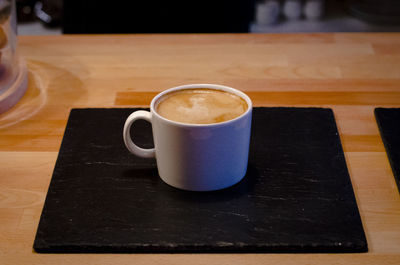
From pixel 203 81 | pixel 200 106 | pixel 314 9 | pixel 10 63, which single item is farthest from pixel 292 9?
pixel 200 106

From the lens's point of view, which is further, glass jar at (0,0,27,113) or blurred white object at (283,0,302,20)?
blurred white object at (283,0,302,20)

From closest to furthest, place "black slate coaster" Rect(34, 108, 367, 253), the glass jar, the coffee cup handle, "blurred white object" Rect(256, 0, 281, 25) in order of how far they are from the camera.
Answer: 1. "black slate coaster" Rect(34, 108, 367, 253)
2. the coffee cup handle
3. the glass jar
4. "blurred white object" Rect(256, 0, 281, 25)

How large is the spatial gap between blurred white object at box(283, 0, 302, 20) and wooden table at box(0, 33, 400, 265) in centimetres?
127

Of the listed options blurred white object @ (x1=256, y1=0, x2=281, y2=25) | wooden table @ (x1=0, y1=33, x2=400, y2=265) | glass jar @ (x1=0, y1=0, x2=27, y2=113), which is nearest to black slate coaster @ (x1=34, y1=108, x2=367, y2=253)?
Result: wooden table @ (x1=0, y1=33, x2=400, y2=265)

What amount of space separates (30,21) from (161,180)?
6.79ft

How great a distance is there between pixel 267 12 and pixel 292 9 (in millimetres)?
129

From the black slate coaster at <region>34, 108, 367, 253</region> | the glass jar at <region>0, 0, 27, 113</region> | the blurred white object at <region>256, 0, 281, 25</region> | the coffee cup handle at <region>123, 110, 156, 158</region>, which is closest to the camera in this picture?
the black slate coaster at <region>34, 108, 367, 253</region>

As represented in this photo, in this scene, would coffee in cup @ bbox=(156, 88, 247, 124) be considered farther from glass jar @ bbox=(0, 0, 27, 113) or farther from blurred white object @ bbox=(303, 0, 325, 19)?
blurred white object @ bbox=(303, 0, 325, 19)

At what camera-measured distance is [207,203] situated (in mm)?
649

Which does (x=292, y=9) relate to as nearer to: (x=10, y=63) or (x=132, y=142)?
(x=10, y=63)

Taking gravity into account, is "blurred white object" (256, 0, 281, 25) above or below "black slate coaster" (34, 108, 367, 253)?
below

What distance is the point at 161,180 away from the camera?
0.70 metres

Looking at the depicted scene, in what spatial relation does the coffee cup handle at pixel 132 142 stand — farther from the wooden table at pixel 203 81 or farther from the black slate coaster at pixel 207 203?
the wooden table at pixel 203 81

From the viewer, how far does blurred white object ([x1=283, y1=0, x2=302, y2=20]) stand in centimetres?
240
